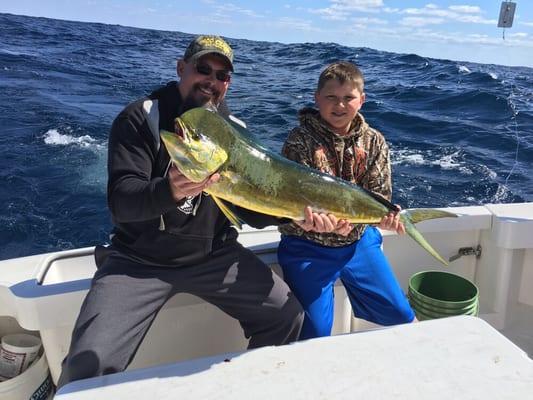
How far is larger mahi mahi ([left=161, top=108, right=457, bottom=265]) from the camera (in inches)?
68.4

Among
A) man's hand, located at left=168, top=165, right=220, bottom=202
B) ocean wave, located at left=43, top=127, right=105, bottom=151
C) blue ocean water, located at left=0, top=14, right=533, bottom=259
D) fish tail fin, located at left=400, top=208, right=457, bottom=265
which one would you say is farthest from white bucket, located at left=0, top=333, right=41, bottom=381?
ocean wave, located at left=43, top=127, right=105, bottom=151

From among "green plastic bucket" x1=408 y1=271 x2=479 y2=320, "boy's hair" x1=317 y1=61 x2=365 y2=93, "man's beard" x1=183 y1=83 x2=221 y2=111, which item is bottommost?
"green plastic bucket" x1=408 y1=271 x2=479 y2=320

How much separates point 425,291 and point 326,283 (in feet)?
3.28

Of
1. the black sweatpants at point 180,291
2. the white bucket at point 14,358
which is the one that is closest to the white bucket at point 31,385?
the white bucket at point 14,358

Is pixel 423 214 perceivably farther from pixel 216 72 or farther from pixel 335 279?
pixel 216 72

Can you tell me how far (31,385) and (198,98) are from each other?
1.69 metres

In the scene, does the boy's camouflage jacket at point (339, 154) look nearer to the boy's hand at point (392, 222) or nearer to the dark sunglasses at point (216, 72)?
the boy's hand at point (392, 222)

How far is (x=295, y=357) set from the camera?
171 cm

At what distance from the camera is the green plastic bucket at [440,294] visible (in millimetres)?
2885

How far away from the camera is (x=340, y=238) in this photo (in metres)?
2.80

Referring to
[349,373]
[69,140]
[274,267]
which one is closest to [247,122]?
[69,140]

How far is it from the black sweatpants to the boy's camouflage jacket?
45cm

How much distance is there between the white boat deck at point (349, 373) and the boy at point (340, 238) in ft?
2.74

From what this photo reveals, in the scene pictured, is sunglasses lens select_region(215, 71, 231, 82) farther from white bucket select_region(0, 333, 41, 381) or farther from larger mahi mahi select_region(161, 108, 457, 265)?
white bucket select_region(0, 333, 41, 381)
